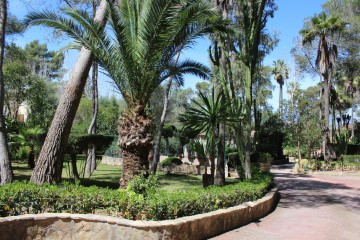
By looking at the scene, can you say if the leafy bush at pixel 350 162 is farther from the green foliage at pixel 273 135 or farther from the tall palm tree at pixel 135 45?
the tall palm tree at pixel 135 45

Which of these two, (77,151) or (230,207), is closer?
(230,207)

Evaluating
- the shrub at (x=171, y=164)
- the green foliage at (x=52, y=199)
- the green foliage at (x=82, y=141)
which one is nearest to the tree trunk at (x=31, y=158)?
the green foliage at (x=82, y=141)

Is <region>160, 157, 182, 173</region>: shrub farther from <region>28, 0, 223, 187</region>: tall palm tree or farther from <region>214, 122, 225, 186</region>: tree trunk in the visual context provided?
<region>28, 0, 223, 187</region>: tall palm tree

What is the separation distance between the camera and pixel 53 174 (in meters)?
10.2

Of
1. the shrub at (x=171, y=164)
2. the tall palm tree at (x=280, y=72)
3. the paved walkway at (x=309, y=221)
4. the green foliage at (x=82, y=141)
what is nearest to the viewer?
the paved walkway at (x=309, y=221)

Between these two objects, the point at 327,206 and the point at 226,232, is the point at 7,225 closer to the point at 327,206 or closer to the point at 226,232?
the point at 226,232

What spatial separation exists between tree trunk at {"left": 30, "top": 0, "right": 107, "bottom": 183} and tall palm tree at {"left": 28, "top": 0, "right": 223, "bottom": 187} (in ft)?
4.76

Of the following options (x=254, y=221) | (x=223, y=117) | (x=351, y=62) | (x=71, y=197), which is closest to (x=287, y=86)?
(x=351, y=62)

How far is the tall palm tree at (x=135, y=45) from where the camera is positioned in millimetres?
9148

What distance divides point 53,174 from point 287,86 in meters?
49.6

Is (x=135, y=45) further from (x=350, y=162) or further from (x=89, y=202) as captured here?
(x=350, y=162)

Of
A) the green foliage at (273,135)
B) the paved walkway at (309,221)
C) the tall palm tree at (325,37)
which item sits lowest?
the paved walkway at (309,221)

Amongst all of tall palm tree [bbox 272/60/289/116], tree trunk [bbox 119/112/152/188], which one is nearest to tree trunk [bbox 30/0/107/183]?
tree trunk [bbox 119/112/152/188]

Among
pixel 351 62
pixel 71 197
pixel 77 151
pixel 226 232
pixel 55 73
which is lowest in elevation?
pixel 226 232
